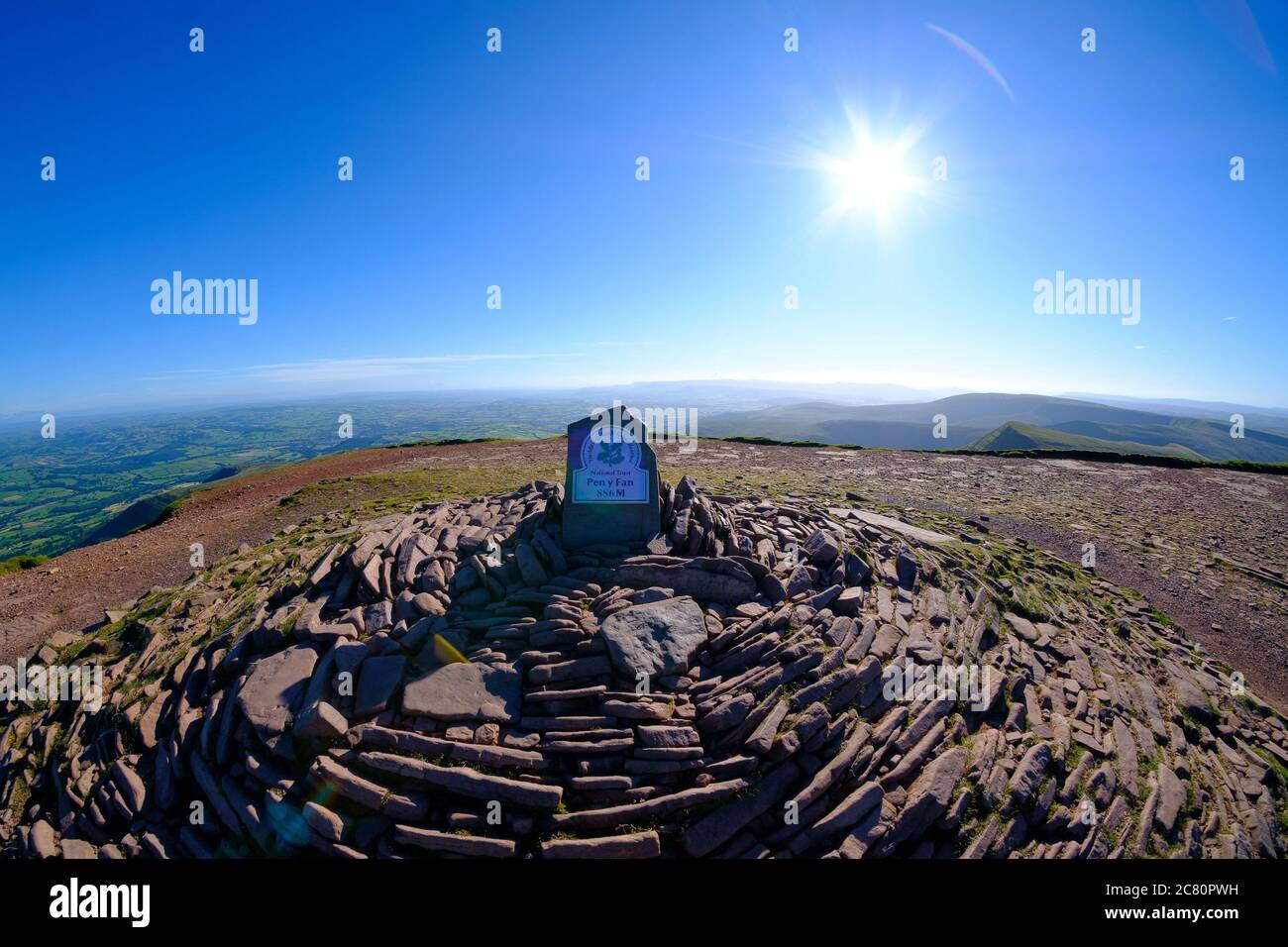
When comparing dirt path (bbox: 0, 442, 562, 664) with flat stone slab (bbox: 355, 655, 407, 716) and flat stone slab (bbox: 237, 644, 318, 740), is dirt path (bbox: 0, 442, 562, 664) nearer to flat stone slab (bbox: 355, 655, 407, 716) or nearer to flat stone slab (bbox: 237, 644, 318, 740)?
flat stone slab (bbox: 237, 644, 318, 740)

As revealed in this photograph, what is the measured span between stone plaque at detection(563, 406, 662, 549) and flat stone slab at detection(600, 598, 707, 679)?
192 cm

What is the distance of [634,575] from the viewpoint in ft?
25.3

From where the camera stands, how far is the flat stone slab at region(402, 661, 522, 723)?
570 cm

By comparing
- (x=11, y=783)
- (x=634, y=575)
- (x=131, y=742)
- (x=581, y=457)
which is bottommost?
(x=11, y=783)

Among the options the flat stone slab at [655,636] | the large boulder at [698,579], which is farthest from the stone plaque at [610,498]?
the flat stone slab at [655,636]

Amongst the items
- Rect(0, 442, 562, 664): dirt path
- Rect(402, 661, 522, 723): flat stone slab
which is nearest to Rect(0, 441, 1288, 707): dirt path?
Rect(0, 442, 562, 664): dirt path

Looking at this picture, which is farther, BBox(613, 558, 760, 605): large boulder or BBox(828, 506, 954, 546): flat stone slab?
BBox(828, 506, 954, 546): flat stone slab

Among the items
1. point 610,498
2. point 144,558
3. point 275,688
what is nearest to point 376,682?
point 275,688

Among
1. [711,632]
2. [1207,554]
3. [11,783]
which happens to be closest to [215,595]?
[11,783]

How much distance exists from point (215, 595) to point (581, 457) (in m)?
8.22

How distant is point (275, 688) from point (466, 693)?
2.57 m

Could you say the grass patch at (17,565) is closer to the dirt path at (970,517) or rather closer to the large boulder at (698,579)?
the dirt path at (970,517)

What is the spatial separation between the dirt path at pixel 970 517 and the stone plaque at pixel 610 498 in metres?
8.95
